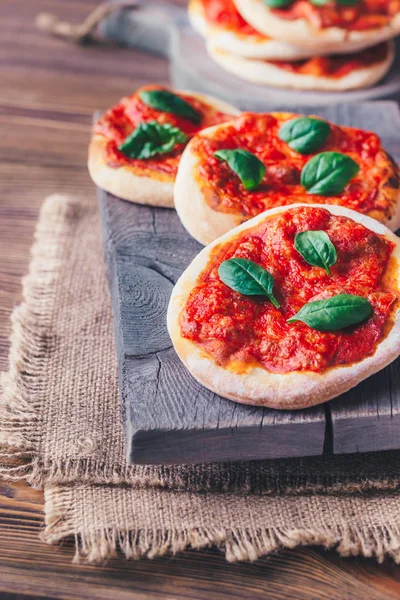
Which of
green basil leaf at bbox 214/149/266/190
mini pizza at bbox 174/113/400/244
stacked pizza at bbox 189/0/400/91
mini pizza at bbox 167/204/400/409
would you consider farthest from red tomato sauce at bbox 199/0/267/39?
mini pizza at bbox 167/204/400/409

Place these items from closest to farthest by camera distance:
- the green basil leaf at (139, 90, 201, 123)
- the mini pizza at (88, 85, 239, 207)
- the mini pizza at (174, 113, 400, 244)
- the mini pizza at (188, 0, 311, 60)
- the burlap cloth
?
the burlap cloth → the mini pizza at (174, 113, 400, 244) → the mini pizza at (88, 85, 239, 207) → the green basil leaf at (139, 90, 201, 123) → the mini pizza at (188, 0, 311, 60)

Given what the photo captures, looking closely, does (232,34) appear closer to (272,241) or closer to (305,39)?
(305,39)

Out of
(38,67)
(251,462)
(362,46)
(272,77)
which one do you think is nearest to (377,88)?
(362,46)

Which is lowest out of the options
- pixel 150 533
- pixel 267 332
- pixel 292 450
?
pixel 150 533

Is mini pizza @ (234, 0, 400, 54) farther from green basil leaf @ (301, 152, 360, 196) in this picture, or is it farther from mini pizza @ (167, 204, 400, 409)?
mini pizza @ (167, 204, 400, 409)

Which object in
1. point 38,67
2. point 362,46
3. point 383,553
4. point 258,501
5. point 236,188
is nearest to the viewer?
point 383,553

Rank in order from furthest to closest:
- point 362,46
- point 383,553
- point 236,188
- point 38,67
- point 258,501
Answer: point 38,67 < point 362,46 < point 236,188 < point 258,501 < point 383,553

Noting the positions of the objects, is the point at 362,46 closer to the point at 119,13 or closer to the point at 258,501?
the point at 119,13
